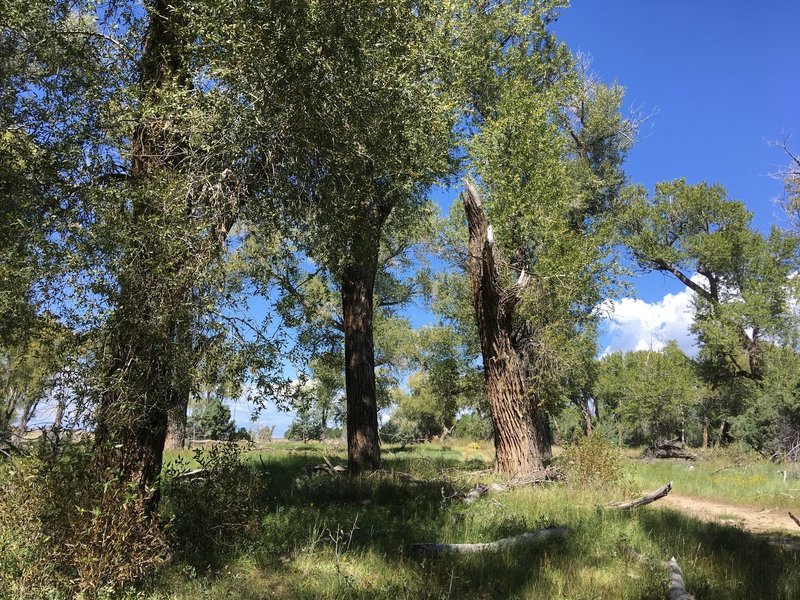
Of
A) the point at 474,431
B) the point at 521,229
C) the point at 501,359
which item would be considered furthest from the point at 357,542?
the point at 474,431

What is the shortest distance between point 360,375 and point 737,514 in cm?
860

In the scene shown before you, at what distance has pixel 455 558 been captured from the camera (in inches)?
227

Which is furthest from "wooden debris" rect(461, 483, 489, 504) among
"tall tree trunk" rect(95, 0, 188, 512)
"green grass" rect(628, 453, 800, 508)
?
"tall tree trunk" rect(95, 0, 188, 512)

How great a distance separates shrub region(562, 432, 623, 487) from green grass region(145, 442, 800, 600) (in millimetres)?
1807

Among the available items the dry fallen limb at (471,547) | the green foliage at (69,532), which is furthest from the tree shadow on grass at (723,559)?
the green foliage at (69,532)

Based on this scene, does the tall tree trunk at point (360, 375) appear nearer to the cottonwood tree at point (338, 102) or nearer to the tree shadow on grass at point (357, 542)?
the tree shadow on grass at point (357, 542)

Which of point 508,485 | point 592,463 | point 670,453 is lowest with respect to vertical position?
point 670,453

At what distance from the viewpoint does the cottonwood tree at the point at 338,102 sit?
5732 millimetres

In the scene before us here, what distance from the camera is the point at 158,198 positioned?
5.41 m

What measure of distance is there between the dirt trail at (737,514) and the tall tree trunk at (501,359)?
3.10 metres

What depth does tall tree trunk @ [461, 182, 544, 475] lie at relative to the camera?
11453mm

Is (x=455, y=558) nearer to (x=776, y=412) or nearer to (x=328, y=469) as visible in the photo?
(x=328, y=469)

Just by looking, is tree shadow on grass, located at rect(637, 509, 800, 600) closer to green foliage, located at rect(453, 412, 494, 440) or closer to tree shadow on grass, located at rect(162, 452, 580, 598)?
tree shadow on grass, located at rect(162, 452, 580, 598)

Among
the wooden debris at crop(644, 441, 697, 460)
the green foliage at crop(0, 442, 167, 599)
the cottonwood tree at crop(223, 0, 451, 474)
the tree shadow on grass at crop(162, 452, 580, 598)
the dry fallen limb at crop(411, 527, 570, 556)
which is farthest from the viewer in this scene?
the wooden debris at crop(644, 441, 697, 460)
